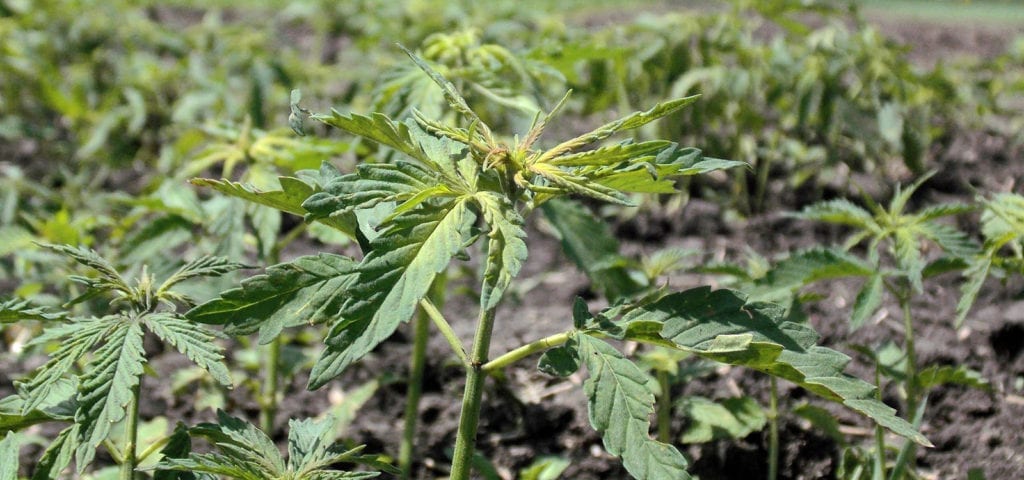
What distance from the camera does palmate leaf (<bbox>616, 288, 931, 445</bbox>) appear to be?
156 centimetres

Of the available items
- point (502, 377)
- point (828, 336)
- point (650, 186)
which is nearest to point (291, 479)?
point (650, 186)

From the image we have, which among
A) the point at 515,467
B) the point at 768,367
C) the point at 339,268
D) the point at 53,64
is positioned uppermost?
the point at 53,64

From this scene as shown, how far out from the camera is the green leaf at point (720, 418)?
2.29 m

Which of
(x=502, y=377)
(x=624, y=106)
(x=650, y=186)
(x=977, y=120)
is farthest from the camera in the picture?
(x=977, y=120)

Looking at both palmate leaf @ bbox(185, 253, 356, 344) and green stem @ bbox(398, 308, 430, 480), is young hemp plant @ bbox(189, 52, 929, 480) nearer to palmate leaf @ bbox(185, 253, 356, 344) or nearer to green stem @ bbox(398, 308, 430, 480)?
palmate leaf @ bbox(185, 253, 356, 344)

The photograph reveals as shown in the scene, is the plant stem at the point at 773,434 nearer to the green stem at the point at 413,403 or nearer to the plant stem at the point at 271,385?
the green stem at the point at 413,403

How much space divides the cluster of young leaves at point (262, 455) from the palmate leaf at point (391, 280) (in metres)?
0.22

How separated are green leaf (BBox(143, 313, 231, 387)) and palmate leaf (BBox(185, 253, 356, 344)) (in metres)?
0.08

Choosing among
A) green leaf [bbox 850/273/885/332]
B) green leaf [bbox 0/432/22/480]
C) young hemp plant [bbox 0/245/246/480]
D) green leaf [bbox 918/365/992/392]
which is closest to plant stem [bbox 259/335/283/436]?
young hemp plant [bbox 0/245/246/480]

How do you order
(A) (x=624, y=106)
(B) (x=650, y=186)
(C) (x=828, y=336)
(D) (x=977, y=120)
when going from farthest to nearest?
(D) (x=977, y=120) < (A) (x=624, y=106) < (C) (x=828, y=336) < (B) (x=650, y=186)

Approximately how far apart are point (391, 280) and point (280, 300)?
0.62 ft

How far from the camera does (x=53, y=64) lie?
5.03 metres

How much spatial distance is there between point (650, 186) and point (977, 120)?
3.29m

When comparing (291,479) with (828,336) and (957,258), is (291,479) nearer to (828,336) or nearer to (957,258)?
(957,258)
